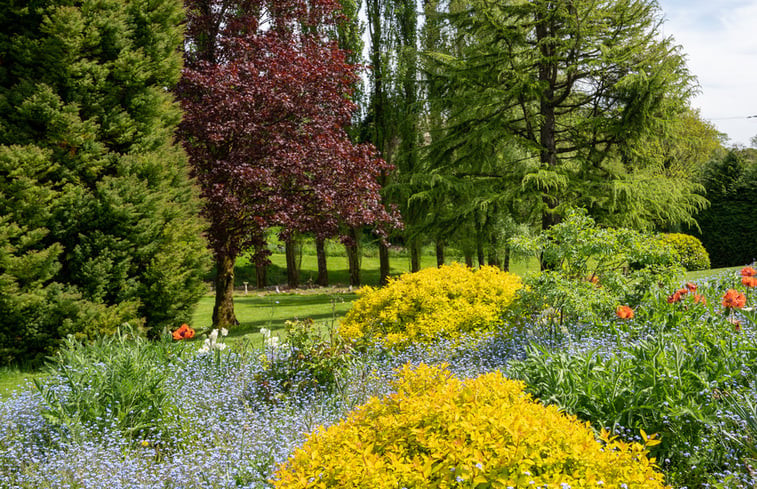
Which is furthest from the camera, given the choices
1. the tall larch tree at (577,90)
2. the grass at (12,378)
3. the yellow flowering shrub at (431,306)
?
the tall larch tree at (577,90)

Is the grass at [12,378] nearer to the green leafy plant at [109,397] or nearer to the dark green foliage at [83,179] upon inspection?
the dark green foliage at [83,179]

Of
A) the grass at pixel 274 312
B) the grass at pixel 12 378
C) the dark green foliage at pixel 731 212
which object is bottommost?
the grass at pixel 274 312

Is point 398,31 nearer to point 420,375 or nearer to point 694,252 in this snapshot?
point 694,252

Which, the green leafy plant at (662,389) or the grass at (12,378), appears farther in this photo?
the grass at (12,378)

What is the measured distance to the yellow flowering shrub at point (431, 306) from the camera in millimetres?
6418

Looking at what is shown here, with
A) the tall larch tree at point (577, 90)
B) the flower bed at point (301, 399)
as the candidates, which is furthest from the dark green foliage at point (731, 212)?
the flower bed at point (301, 399)

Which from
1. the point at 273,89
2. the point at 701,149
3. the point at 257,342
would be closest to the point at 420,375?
the point at 257,342

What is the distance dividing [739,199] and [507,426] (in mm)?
21498

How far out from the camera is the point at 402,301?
6.70 m

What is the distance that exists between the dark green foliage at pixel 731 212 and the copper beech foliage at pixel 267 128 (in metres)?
15.2

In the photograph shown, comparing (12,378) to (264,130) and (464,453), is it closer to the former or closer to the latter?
(264,130)

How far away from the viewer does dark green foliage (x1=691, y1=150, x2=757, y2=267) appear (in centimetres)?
1925

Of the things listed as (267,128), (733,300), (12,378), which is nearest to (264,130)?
(267,128)

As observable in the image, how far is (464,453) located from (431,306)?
4.33 meters
